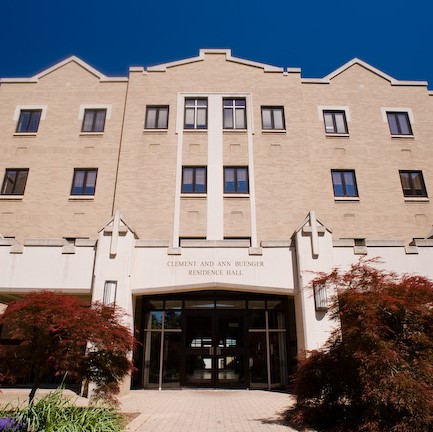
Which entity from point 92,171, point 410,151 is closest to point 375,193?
point 410,151

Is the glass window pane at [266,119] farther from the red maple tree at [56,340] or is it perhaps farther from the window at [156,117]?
the red maple tree at [56,340]

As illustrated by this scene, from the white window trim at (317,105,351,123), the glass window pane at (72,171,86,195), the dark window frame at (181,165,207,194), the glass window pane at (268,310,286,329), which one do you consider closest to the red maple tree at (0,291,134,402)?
the glass window pane at (268,310,286,329)

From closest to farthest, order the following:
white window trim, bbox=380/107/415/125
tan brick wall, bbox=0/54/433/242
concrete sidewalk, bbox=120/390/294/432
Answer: concrete sidewalk, bbox=120/390/294/432, tan brick wall, bbox=0/54/433/242, white window trim, bbox=380/107/415/125

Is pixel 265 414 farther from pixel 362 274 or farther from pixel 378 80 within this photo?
pixel 378 80

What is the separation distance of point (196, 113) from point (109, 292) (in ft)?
38.1

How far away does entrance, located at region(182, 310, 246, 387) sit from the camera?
15.3m

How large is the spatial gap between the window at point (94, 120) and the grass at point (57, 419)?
51.5 ft

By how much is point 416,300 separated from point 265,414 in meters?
4.98

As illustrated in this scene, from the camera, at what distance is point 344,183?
19.7 meters

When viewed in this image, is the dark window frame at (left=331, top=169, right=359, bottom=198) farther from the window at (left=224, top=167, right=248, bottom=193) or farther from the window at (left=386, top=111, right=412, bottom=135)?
the window at (left=224, top=167, right=248, bottom=193)

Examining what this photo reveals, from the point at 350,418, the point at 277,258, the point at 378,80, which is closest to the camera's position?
the point at 350,418

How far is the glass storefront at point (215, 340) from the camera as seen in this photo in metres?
15.4

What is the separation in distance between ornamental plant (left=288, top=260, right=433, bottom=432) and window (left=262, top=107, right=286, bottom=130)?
1312cm

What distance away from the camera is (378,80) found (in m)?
22.3
